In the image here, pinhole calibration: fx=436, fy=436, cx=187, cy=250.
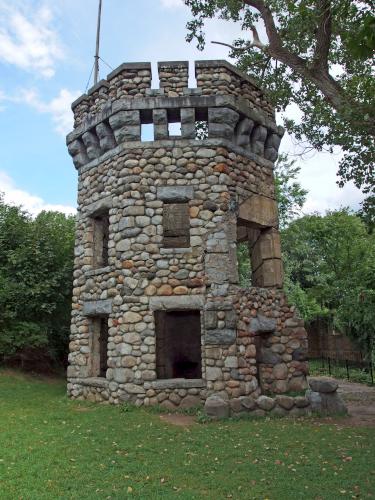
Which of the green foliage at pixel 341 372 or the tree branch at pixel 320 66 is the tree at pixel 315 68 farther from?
the green foliage at pixel 341 372

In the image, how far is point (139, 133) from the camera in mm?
9750

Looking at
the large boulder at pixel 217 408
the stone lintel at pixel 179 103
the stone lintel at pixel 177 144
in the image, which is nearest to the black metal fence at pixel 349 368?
the large boulder at pixel 217 408

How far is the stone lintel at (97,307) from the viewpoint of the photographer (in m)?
9.42

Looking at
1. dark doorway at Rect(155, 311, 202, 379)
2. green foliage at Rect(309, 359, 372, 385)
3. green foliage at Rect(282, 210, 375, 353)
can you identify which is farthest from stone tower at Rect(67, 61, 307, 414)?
green foliage at Rect(282, 210, 375, 353)

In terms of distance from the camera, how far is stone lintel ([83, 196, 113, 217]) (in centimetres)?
998

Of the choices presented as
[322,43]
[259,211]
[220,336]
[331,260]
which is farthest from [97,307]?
[331,260]

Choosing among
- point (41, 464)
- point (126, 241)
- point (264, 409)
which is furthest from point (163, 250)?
point (41, 464)

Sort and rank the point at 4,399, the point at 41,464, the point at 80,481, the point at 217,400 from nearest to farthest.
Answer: the point at 80,481 → the point at 41,464 → the point at 217,400 → the point at 4,399

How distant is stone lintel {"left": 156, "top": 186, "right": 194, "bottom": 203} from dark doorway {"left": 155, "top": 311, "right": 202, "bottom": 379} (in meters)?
4.21

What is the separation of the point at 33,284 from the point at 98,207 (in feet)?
15.2

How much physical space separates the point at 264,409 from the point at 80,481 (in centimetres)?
422

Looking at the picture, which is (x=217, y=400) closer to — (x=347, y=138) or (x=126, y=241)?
(x=126, y=241)

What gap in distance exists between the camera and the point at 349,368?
17.8 meters

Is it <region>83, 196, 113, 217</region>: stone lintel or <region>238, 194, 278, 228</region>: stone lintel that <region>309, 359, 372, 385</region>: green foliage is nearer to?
<region>238, 194, 278, 228</region>: stone lintel
